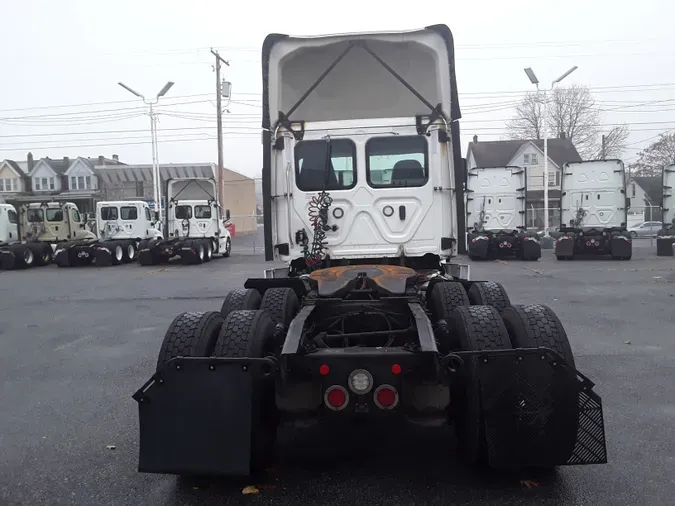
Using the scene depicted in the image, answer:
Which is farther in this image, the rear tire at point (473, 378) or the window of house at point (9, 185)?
the window of house at point (9, 185)

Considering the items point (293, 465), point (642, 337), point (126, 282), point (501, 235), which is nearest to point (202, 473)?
point (293, 465)

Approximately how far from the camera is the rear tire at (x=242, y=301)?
5.92m

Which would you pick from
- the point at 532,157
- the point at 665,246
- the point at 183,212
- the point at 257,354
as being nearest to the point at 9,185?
the point at 183,212

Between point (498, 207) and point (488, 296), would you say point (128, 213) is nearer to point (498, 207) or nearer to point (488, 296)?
point (498, 207)

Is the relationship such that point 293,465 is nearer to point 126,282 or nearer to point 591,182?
point 126,282

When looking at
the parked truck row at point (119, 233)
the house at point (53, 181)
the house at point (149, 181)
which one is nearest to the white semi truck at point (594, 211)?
the parked truck row at point (119, 233)

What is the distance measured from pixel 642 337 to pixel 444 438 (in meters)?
5.07

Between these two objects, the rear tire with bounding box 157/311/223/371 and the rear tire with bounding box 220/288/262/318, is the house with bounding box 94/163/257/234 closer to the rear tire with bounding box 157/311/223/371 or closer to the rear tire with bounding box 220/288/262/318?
the rear tire with bounding box 220/288/262/318

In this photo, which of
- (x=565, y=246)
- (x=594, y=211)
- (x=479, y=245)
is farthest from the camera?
(x=594, y=211)

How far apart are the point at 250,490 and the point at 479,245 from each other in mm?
19751

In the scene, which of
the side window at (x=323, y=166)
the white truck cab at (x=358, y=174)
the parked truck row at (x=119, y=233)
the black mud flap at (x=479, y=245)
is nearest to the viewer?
the white truck cab at (x=358, y=174)

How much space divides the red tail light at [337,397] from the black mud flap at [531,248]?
65.6 feet

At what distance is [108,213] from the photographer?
27.2m

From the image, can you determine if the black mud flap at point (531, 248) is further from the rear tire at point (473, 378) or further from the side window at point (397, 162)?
the rear tire at point (473, 378)
